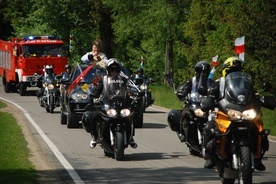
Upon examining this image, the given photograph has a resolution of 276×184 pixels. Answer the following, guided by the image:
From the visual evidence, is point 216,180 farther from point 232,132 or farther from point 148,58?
point 148,58

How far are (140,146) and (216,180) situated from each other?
17.9ft

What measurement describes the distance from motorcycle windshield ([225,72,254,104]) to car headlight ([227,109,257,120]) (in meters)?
0.15

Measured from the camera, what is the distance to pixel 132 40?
2608 inches

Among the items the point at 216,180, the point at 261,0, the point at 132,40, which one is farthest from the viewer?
the point at 132,40

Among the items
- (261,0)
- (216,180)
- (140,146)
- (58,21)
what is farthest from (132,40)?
(216,180)

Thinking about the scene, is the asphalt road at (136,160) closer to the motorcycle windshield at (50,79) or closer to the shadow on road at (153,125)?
the shadow on road at (153,125)

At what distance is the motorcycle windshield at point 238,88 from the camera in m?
11.8

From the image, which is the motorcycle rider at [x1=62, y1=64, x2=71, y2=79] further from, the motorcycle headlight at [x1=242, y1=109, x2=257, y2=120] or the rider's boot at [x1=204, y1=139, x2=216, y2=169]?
the motorcycle headlight at [x1=242, y1=109, x2=257, y2=120]

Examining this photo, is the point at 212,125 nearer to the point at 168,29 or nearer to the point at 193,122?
the point at 193,122

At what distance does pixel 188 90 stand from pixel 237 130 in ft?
16.0

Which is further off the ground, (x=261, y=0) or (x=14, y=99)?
(x=261, y=0)

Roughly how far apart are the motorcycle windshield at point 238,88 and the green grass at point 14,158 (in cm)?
304

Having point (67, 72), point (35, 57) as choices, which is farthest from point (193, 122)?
point (35, 57)

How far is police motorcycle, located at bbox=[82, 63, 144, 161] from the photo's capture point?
15742 mm
